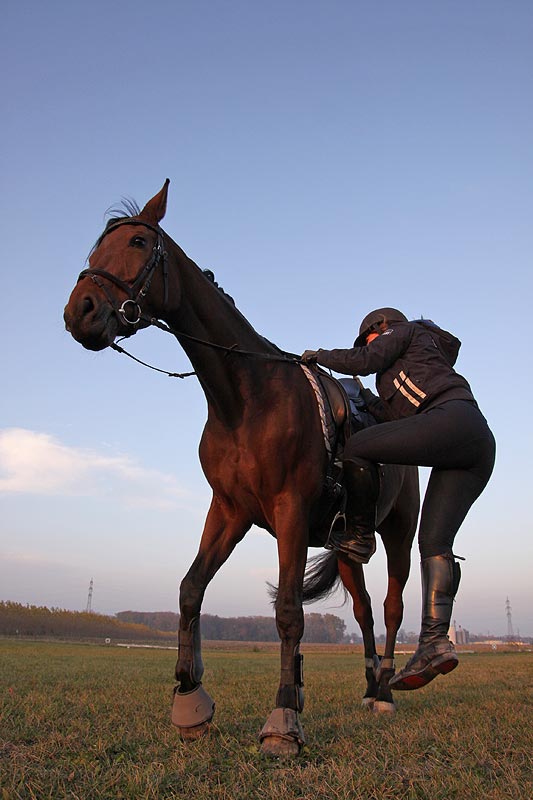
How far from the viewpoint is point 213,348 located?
5.25 m

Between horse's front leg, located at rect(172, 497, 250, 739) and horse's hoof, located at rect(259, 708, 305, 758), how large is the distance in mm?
842

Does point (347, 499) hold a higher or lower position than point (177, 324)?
lower

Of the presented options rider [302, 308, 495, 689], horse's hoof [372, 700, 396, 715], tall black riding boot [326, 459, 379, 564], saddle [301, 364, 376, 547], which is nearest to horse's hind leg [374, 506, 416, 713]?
horse's hoof [372, 700, 396, 715]

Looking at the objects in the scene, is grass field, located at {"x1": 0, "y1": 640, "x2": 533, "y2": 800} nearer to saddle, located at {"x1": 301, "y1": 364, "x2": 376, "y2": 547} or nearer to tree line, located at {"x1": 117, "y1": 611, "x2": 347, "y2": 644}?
saddle, located at {"x1": 301, "y1": 364, "x2": 376, "y2": 547}

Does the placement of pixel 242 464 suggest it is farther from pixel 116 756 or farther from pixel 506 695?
pixel 506 695

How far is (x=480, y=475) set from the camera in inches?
178

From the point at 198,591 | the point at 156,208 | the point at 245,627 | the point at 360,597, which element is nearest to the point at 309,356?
the point at 156,208

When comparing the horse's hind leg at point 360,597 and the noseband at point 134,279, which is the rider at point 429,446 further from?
the horse's hind leg at point 360,597

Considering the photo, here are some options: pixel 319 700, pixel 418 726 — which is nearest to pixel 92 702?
pixel 319 700

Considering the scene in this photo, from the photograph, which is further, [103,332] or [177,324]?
[177,324]

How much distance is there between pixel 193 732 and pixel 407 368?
3.11 m

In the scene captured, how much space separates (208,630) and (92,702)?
15858cm

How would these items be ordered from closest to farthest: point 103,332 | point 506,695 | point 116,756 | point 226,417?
point 116,756, point 103,332, point 226,417, point 506,695

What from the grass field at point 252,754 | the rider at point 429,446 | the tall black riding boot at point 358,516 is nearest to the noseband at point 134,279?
the rider at point 429,446
